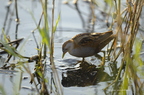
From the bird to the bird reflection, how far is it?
31 centimetres

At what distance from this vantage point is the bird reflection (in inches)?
190

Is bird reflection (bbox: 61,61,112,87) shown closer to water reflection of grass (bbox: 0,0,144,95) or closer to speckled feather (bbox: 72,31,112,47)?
water reflection of grass (bbox: 0,0,144,95)

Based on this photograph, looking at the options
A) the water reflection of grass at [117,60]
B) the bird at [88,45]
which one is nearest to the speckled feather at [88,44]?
the bird at [88,45]

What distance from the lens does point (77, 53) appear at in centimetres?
575

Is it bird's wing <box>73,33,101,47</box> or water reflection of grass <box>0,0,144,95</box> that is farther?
bird's wing <box>73,33,101,47</box>

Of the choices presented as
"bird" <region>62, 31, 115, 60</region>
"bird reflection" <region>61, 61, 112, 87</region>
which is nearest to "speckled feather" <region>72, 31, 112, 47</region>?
"bird" <region>62, 31, 115, 60</region>

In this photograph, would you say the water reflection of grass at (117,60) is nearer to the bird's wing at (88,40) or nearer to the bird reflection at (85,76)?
the bird reflection at (85,76)

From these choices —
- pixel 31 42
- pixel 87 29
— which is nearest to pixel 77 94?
pixel 31 42

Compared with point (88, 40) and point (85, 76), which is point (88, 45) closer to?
point (88, 40)

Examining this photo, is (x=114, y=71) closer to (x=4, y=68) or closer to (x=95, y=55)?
(x=95, y=55)

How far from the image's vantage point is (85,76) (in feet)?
16.8

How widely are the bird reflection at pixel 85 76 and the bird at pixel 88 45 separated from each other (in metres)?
0.31

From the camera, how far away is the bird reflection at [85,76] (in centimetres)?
482

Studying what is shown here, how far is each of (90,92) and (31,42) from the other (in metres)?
2.20
